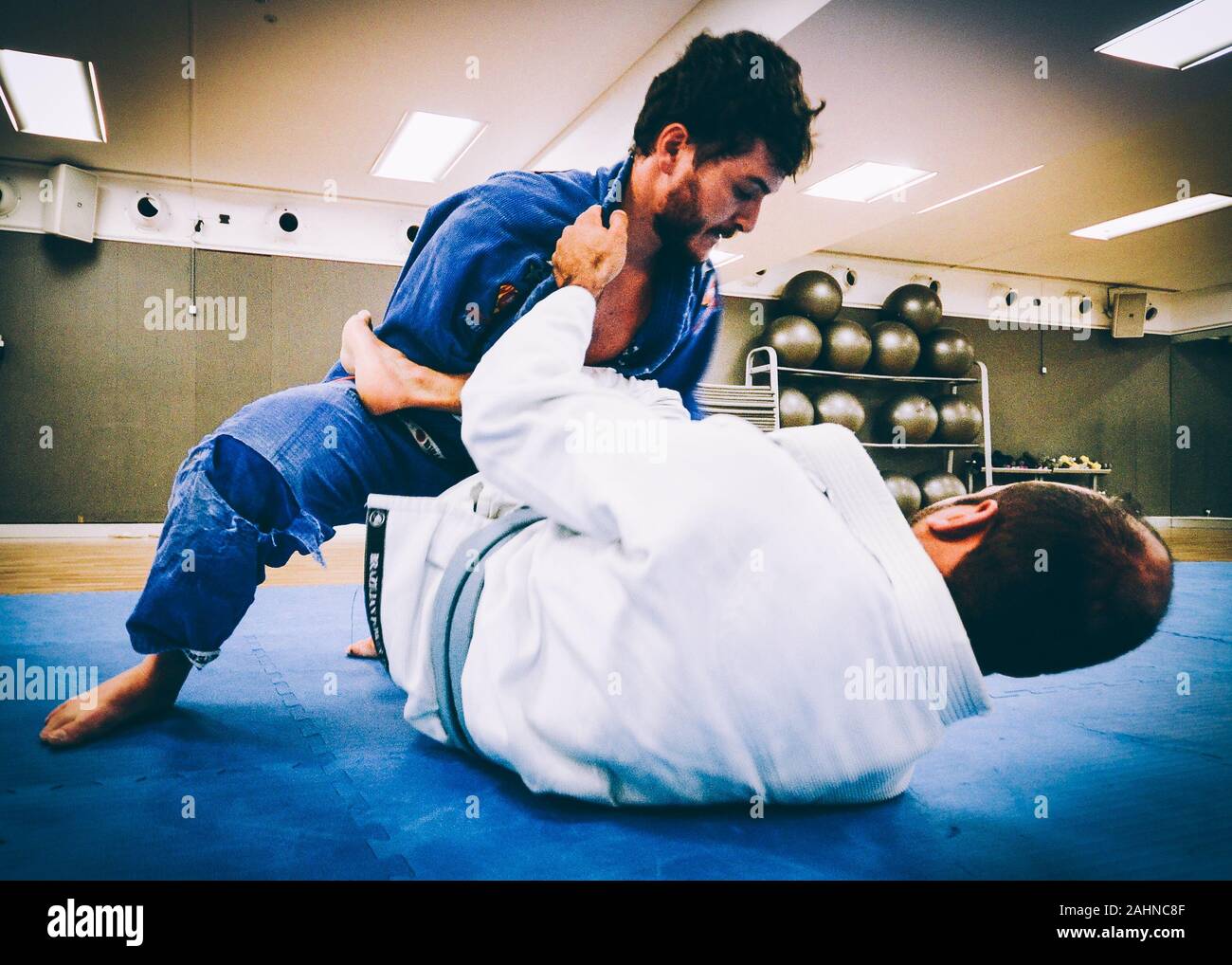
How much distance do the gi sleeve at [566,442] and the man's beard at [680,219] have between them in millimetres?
951

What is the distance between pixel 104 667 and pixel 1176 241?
32.1 ft

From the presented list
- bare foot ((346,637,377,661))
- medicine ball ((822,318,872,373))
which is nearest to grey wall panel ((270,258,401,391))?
medicine ball ((822,318,872,373))

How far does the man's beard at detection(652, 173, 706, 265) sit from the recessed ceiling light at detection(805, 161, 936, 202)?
164 inches

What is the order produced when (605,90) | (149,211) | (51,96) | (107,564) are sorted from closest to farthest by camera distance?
(107,564)
(51,96)
(605,90)
(149,211)

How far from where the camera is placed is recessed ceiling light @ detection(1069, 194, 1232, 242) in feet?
22.0

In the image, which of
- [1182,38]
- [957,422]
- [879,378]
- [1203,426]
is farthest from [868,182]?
[1203,426]

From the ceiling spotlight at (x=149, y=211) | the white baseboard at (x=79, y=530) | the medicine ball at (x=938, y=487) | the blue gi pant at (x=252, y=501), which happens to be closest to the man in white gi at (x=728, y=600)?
the blue gi pant at (x=252, y=501)

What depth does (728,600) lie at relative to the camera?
0.79 m

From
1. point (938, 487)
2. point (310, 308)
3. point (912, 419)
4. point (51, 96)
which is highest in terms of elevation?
point (51, 96)

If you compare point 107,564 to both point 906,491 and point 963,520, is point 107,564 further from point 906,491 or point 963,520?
point 906,491

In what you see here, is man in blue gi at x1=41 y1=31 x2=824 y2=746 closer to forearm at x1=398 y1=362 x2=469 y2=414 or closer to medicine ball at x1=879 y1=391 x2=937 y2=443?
forearm at x1=398 y1=362 x2=469 y2=414

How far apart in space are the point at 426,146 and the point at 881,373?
15.7 ft
